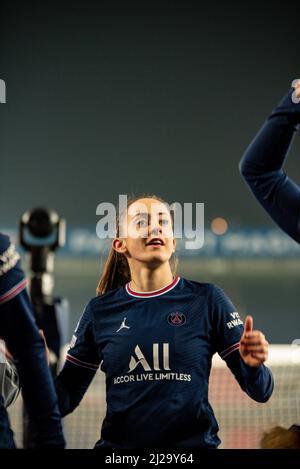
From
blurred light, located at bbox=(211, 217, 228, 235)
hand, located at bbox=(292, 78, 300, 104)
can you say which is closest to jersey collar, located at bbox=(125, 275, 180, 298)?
hand, located at bbox=(292, 78, 300, 104)

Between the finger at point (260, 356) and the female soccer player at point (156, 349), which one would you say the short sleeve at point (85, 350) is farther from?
the finger at point (260, 356)

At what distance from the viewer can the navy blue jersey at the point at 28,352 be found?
4.48 ft

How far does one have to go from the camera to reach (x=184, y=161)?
17.3 metres

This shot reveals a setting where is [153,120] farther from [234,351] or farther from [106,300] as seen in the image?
[234,351]

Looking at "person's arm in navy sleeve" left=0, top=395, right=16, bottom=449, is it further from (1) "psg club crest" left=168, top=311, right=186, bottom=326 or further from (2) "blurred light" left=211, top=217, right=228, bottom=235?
(2) "blurred light" left=211, top=217, right=228, bottom=235

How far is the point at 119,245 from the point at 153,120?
1516 centimetres

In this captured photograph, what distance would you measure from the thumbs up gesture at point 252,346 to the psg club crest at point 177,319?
0.24 metres

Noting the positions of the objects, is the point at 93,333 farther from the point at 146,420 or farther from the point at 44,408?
the point at 44,408

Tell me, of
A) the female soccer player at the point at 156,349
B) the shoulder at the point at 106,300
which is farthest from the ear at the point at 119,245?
the shoulder at the point at 106,300

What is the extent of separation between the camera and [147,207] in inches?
84.0

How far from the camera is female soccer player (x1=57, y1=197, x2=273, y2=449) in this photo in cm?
183

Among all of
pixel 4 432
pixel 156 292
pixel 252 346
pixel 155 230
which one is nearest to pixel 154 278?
pixel 156 292

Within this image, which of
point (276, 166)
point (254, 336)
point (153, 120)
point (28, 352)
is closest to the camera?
point (28, 352)

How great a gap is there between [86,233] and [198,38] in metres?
5.91
